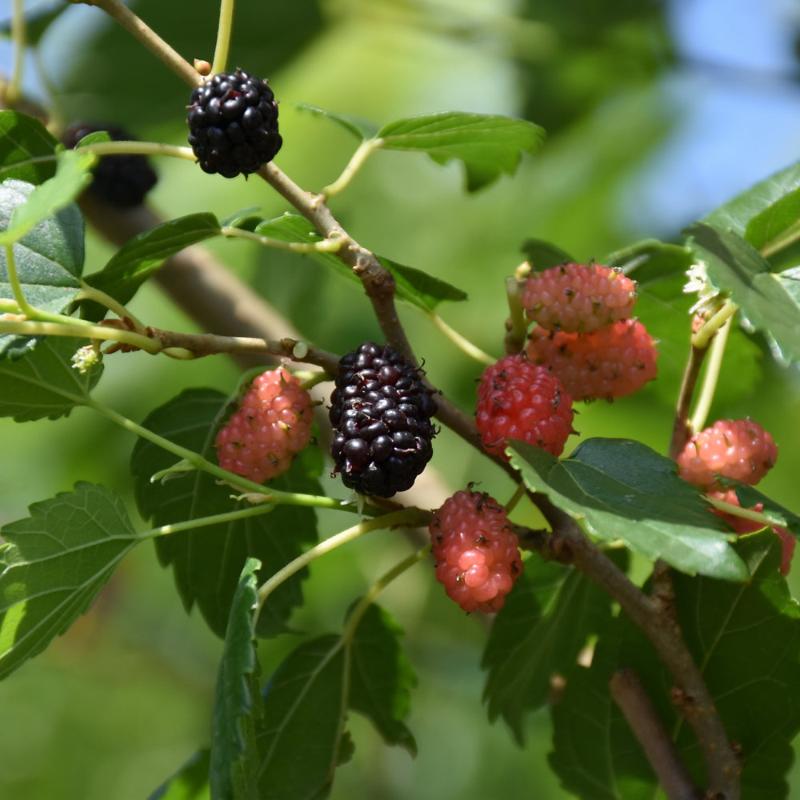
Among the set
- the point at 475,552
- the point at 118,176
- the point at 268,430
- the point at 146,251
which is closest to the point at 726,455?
the point at 475,552

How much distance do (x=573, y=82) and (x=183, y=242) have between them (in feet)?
4.30

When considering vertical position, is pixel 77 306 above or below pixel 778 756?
above

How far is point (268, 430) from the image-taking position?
39.3 inches

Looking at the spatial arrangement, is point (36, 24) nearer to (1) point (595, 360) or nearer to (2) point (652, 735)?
(1) point (595, 360)

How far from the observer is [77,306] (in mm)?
1002

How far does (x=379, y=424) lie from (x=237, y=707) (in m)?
0.23

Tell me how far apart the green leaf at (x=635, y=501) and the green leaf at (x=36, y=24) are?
42.5 inches

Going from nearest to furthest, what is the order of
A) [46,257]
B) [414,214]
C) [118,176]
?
[46,257], [118,176], [414,214]

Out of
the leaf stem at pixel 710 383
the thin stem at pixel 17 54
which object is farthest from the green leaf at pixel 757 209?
the thin stem at pixel 17 54

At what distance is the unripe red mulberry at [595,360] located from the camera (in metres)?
1.07

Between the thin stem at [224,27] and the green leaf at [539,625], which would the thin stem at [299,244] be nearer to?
the thin stem at [224,27]

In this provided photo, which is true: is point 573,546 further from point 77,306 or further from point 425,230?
point 425,230


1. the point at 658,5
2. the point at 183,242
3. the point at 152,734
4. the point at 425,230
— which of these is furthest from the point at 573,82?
the point at 152,734

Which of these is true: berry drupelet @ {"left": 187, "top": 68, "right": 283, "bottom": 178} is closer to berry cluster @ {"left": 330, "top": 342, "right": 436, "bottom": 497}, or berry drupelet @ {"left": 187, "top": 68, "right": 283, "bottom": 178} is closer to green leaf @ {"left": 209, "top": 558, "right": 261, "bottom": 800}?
berry cluster @ {"left": 330, "top": 342, "right": 436, "bottom": 497}
